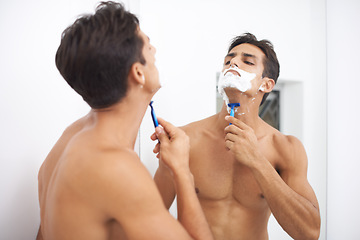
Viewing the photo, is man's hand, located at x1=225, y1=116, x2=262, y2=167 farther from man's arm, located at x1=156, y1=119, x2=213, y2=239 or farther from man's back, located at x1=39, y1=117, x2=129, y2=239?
man's back, located at x1=39, y1=117, x2=129, y2=239

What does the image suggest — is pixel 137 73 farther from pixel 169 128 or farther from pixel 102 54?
pixel 169 128

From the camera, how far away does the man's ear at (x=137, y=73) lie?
655 mm

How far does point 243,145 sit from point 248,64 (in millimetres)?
339

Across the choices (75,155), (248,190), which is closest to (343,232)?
(248,190)

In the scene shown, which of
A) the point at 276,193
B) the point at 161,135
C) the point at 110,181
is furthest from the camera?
the point at 276,193

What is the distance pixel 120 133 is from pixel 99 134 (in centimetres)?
6

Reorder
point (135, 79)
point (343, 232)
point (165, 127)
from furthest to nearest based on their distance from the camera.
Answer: point (343, 232), point (165, 127), point (135, 79)

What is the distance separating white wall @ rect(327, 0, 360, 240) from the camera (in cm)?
171

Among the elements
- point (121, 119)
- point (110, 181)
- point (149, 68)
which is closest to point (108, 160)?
point (110, 181)

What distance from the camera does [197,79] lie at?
1320mm

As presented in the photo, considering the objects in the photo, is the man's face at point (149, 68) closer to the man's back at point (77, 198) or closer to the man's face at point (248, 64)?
the man's back at point (77, 198)

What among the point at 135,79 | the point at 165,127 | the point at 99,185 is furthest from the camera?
the point at 165,127

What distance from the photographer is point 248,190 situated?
1.08m

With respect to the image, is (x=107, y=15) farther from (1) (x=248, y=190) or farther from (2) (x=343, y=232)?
(2) (x=343, y=232)
